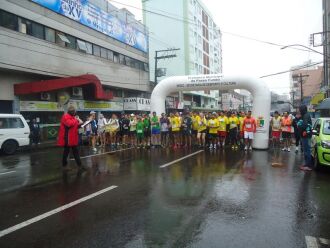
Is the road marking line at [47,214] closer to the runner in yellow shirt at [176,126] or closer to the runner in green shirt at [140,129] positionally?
the runner in yellow shirt at [176,126]

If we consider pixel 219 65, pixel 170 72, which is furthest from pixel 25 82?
pixel 219 65

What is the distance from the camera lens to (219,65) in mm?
83312

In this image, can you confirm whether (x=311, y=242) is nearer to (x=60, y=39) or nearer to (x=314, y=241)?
(x=314, y=241)

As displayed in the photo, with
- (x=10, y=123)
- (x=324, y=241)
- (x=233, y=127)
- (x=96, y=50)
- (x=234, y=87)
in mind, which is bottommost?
(x=324, y=241)

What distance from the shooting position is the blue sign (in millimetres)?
24297

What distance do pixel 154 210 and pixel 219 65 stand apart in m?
80.8

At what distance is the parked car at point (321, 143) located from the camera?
8586 mm

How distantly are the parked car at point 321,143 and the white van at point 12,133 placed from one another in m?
12.8

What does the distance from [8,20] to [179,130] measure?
42.8 feet

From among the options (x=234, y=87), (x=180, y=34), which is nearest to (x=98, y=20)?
(x=234, y=87)

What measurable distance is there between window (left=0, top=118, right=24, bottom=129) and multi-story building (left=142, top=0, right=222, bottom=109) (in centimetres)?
3772

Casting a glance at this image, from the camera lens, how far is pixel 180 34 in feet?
181

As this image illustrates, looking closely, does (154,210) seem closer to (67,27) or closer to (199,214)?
(199,214)

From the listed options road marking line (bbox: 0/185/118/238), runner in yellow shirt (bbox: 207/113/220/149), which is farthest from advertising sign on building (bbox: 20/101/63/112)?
road marking line (bbox: 0/185/118/238)
